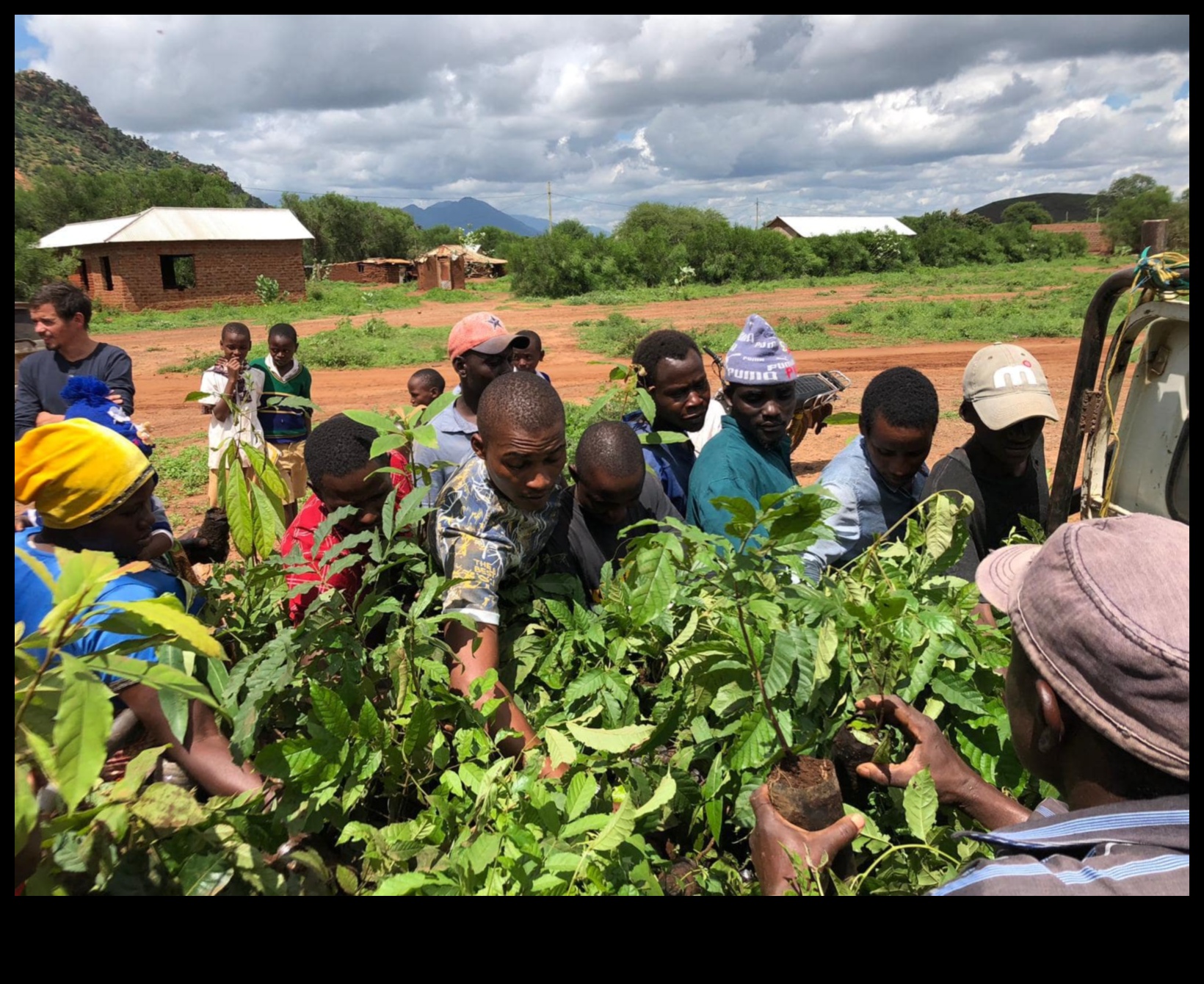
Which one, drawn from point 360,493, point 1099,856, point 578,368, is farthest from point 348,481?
point 578,368

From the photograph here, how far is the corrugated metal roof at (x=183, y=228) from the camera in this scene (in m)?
25.7

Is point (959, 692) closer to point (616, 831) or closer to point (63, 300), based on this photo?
point (616, 831)

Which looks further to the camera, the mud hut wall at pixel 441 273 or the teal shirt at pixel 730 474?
the mud hut wall at pixel 441 273

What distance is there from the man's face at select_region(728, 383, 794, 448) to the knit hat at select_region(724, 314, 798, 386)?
0.03 meters

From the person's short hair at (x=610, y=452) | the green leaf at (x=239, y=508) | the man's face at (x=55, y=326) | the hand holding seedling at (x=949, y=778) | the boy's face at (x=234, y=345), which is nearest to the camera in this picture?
the hand holding seedling at (x=949, y=778)

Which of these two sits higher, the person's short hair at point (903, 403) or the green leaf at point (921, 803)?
the person's short hair at point (903, 403)

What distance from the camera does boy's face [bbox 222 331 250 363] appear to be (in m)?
5.50

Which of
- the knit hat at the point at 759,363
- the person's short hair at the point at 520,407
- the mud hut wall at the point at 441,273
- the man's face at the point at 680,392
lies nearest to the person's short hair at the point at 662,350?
the man's face at the point at 680,392

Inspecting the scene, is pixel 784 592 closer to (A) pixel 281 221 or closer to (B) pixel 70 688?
(B) pixel 70 688

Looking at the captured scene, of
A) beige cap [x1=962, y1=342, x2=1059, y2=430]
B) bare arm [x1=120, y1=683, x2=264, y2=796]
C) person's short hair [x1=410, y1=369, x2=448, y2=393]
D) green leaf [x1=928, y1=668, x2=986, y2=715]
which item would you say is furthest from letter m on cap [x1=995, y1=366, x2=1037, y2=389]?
person's short hair [x1=410, y1=369, x2=448, y2=393]

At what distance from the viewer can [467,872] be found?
141 centimetres

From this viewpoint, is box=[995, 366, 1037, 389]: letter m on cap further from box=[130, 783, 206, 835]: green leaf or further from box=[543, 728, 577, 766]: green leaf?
box=[130, 783, 206, 835]: green leaf

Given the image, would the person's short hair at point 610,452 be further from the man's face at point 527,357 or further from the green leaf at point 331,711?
the man's face at point 527,357

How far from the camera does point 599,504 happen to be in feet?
8.34
